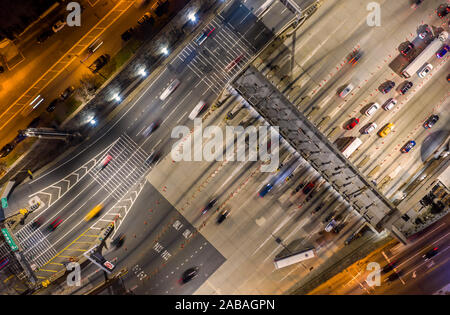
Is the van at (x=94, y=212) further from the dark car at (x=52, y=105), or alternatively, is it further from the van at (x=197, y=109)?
the van at (x=197, y=109)

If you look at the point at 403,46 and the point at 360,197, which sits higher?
the point at 403,46

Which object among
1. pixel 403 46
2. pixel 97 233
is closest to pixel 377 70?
pixel 403 46

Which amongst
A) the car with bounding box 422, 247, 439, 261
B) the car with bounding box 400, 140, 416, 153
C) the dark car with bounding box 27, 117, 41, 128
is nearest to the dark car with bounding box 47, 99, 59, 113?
the dark car with bounding box 27, 117, 41, 128

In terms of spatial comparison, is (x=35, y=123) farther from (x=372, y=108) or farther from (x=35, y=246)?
(x=372, y=108)

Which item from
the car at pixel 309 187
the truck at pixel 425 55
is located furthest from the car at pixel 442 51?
the car at pixel 309 187

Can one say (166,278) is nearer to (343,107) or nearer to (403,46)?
(343,107)

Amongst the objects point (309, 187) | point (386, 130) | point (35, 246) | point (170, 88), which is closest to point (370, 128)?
point (386, 130)
